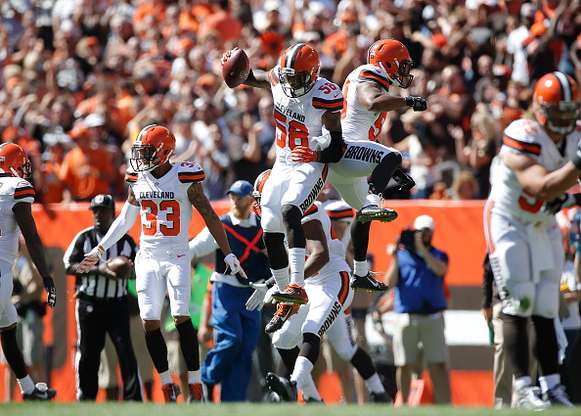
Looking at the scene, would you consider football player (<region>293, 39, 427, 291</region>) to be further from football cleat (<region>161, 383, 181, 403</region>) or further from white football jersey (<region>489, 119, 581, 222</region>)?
football cleat (<region>161, 383, 181, 403</region>)

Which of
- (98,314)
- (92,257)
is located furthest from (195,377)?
(98,314)

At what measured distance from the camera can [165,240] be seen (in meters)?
11.1

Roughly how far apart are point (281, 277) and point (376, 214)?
927 millimetres

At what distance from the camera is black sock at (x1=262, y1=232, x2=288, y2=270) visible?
1047cm

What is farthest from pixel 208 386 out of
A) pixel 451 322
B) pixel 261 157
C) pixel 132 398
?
pixel 261 157

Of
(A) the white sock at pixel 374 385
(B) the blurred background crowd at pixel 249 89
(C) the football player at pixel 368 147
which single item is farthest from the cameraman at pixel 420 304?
(C) the football player at pixel 368 147

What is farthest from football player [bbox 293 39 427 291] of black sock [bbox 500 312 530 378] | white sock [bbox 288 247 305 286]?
black sock [bbox 500 312 530 378]

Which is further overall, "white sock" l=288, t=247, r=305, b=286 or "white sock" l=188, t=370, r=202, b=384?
"white sock" l=188, t=370, r=202, b=384

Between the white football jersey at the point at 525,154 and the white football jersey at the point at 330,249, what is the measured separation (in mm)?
→ 2469

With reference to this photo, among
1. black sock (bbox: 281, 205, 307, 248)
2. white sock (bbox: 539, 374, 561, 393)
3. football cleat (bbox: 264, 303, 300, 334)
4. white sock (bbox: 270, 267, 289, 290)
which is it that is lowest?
white sock (bbox: 539, 374, 561, 393)

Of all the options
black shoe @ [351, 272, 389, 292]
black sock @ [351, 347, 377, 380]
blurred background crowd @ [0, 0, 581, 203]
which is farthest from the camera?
blurred background crowd @ [0, 0, 581, 203]

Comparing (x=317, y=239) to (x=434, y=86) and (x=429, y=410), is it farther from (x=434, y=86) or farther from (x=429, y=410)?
(x=434, y=86)

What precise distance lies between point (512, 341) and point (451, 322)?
192 inches

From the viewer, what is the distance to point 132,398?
12.4m
